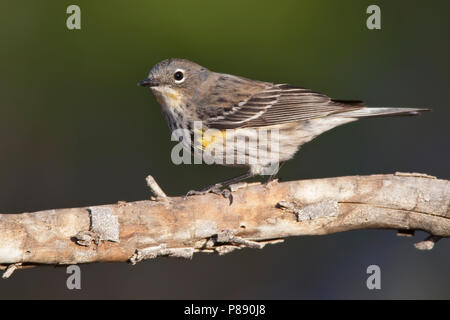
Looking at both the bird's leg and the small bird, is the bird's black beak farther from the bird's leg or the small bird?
the bird's leg

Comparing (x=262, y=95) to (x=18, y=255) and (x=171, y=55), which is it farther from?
(x=18, y=255)

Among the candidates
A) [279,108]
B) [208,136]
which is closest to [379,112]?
[279,108]

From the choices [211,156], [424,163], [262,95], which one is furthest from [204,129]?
[424,163]

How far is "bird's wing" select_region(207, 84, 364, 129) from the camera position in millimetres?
5621

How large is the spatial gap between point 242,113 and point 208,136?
53cm

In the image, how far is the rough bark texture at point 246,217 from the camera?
4.23 m

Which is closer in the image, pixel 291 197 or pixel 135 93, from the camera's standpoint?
pixel 291 197

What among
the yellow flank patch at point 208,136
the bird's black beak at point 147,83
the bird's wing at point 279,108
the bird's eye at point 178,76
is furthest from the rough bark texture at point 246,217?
the bird's eye at point 178,76

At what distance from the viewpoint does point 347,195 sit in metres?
4.66

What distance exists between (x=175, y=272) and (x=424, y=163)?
326cm

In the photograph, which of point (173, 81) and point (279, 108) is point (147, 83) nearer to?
point (173, 81)

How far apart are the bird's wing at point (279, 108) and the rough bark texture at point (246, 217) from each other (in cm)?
105

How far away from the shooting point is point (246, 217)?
460 cm

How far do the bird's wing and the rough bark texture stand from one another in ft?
3.45
